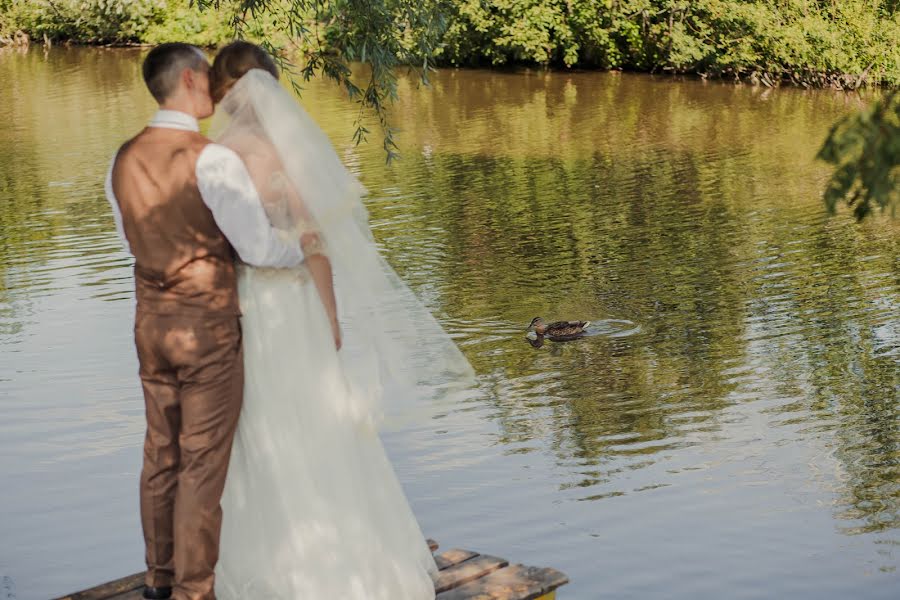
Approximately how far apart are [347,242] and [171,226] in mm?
593

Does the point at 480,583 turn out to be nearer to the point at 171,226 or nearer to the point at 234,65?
the point at 171,226

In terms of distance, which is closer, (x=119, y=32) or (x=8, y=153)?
(x=8, y=153)

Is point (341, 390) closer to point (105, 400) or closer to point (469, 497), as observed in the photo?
point (469, 497)

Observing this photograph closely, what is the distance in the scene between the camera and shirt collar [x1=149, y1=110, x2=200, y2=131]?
3727 millimetres

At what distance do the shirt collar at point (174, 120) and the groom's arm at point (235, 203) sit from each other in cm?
10

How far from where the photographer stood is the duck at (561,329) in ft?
34.3

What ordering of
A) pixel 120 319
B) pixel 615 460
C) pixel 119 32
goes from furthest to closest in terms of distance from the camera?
pixel 119 32
pixel 120 319
pixel 615 460

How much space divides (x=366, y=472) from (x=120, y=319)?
780 centimetres

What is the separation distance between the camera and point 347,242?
407 cm

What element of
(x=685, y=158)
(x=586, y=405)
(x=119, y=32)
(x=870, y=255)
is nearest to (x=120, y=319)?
(x=586, y=405)

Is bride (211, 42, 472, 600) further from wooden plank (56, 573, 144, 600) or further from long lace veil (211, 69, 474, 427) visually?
wooden plank (56, 573, 144, 600)

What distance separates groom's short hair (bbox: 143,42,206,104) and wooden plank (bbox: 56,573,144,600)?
4.93ft

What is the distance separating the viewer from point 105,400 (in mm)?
9133

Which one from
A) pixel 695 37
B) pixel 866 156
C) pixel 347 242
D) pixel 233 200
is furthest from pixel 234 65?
pixel 695 37
